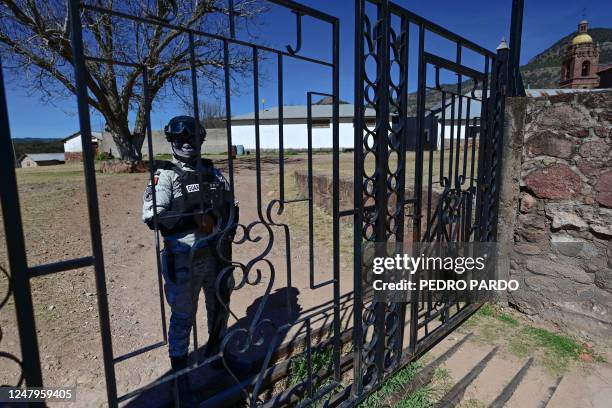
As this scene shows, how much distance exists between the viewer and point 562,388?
90.4 inches

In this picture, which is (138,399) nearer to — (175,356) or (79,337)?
(175,356)

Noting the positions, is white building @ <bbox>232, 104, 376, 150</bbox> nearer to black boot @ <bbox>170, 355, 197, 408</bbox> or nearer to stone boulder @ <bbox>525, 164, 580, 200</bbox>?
stone boulder @ <bbox>525, 164, 580, 200</bbox>

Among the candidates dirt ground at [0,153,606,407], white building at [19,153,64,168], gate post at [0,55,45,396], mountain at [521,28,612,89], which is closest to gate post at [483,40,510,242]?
dirt ground at [0,153,606,407]

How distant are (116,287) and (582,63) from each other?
52.4 meters

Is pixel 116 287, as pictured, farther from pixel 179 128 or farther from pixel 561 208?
pixel 561 208

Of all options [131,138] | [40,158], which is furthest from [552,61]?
[131,138]

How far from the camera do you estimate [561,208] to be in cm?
279

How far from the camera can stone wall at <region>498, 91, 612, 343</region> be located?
2.62 metres

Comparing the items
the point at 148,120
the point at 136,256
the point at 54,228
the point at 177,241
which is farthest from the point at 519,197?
the point at 54,228

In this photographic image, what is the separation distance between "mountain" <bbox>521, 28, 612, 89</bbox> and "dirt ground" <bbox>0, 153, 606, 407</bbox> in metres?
75.3

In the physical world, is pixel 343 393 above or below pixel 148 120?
below

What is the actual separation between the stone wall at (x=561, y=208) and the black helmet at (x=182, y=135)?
2459mm

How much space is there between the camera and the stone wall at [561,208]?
8.61 feet

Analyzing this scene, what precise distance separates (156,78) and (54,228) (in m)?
3.91
